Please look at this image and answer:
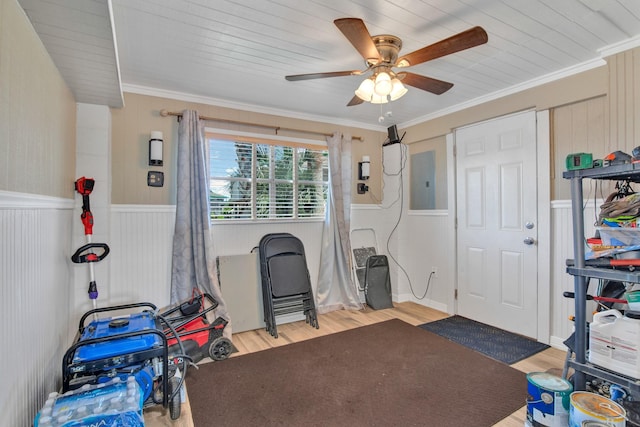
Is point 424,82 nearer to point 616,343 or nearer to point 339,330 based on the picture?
point 616,343

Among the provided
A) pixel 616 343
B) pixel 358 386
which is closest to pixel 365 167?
pixel 358 386

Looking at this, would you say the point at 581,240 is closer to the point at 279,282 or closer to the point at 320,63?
the point at 320,63

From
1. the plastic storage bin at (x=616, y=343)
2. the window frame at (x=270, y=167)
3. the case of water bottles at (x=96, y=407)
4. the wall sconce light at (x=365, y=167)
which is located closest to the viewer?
the case of water bottles at (x=96, y=407)

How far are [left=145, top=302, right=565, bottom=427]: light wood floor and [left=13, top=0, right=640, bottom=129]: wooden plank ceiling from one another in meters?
1.97

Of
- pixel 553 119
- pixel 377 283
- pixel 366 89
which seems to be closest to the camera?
pixel 366 89

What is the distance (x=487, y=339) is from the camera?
287 centimetres

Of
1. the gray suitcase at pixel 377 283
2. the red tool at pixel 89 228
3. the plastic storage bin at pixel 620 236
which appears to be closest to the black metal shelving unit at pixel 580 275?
the plastic storage bin at pixel 620 236

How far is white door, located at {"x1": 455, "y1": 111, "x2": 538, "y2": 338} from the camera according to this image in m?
2.88

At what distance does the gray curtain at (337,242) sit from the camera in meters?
3.69

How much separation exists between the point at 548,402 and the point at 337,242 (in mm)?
2420

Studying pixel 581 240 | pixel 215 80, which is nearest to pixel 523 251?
pixel 581 240

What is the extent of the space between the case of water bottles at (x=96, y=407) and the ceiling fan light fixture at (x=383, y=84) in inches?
80.2

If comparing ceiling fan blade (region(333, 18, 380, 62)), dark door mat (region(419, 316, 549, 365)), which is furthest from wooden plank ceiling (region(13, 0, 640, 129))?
dark door mat (region(419, 316, 549, 365))

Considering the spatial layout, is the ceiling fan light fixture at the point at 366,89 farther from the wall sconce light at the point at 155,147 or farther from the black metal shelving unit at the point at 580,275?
the wall sconce light at the point at 155,147
